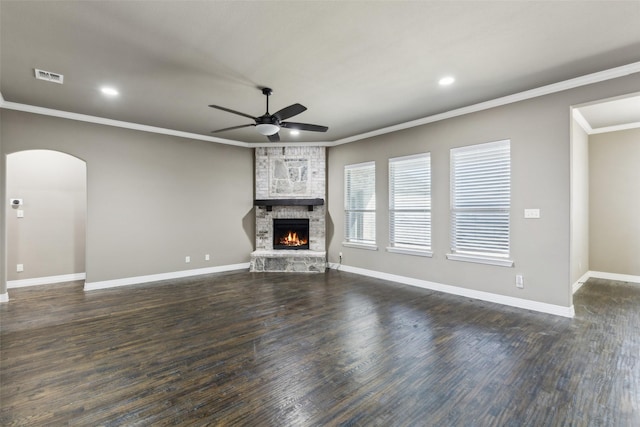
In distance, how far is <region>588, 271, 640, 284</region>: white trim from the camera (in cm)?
531

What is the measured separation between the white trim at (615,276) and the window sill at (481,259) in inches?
125

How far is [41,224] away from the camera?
5.38 m

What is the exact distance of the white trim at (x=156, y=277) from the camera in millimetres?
5023

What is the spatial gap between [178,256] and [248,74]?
4.10m

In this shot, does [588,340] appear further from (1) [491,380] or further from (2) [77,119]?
(2) [77,119]

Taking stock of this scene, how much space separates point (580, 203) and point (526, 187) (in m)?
2.18

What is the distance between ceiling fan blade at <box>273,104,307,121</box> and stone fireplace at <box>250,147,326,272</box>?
316cm

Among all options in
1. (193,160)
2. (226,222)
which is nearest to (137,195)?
(193,160)

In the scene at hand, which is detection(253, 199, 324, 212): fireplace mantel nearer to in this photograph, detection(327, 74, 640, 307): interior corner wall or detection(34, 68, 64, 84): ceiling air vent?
detection(327, 74, 640, 307): interior corner wall

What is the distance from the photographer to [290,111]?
3.41 metres

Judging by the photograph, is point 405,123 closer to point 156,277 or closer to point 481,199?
point 481,199

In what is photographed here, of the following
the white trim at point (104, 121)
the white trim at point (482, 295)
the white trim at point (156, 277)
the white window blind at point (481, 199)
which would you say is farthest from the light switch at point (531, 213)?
the white trim at point (104, 121)

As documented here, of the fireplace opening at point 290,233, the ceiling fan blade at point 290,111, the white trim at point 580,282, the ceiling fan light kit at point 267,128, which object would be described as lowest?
the white trim at point 580,282

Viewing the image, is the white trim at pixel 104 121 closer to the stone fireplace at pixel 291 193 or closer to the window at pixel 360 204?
the stone fireplace at pixel 291 193
